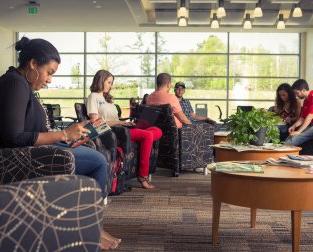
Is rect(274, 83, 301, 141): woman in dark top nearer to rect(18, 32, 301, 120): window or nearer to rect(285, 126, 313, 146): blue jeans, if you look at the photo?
rect(285, 126, 313, 146): blue jeans

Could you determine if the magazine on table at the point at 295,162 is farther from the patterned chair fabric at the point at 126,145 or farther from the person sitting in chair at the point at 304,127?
the person sitting in chair at the point at 304,127

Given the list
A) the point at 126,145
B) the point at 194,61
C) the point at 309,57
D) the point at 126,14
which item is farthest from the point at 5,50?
the point at 126,145

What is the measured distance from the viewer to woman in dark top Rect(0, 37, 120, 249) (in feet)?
8.59

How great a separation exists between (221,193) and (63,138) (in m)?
0.97

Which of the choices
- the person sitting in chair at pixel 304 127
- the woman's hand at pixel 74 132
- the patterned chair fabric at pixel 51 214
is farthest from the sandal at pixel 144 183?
the patterned chair fabric at pixel 51 214

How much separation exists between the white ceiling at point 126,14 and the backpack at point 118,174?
6615 mm

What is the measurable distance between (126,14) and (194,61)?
13.0 ft

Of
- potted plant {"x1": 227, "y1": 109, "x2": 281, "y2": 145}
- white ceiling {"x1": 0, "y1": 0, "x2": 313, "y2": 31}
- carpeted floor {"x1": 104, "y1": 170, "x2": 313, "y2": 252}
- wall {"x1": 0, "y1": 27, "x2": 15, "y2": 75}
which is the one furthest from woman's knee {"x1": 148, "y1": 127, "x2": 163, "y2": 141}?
wall {"x1": 0, "y1": 27, "x2": 15, "y2": 75}

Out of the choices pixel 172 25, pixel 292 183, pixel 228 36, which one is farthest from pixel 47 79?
pixel 228 36

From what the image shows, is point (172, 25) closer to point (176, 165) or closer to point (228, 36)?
point (228, 36)

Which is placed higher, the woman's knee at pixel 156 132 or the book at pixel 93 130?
the book at pixel 93 130

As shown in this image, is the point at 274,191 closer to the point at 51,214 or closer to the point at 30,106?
the point at 30,106

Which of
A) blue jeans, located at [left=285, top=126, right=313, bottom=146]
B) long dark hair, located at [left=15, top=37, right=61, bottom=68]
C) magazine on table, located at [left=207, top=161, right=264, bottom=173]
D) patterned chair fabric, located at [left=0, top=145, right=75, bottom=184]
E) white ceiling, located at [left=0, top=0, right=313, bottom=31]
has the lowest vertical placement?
blue jeans, located at [left=285, top=126, right=313, bottom=146]

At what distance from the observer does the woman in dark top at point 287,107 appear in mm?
6527
